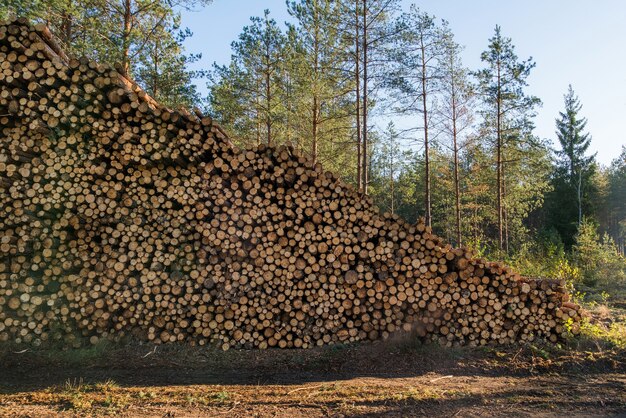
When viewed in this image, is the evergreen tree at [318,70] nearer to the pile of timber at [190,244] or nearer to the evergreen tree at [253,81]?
the evergreen tree at [253,81]

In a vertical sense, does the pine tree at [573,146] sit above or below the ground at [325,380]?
above

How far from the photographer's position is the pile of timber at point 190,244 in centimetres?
577

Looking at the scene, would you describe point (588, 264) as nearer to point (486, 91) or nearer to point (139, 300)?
point (486, 91)

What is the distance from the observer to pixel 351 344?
591 cm

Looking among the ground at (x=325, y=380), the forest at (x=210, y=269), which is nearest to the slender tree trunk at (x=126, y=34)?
the forest at (x=210, y=269)

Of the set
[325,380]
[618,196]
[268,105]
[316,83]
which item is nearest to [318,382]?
[325,380]

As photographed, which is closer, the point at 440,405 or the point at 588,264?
the point at 440,405

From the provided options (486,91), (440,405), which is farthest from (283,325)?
(486,91)

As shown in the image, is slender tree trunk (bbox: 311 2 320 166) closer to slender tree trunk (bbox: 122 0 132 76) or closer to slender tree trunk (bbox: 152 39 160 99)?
slender tree trunk (bbox: 152 39 160 99)

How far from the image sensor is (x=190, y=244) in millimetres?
6000

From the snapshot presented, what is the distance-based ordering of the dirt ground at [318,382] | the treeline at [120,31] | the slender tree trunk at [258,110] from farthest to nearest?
the slender tree trunk at [258,110]
the treeline at [120,31]
the dirt ground at [318,382]

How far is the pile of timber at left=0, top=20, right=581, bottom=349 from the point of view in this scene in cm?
577

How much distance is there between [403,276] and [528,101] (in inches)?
575

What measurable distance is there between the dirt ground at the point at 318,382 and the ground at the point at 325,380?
0.04 ft
